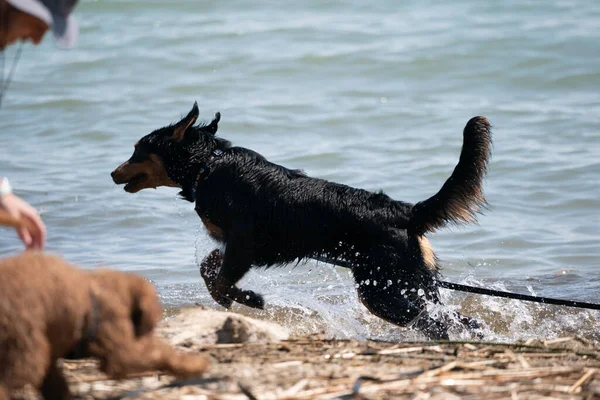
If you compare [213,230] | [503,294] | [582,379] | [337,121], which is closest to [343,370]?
[582,379]

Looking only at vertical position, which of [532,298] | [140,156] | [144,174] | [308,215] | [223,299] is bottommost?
[223,299]

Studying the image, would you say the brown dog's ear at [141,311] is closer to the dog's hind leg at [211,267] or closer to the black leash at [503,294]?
the black leash at [503,294]

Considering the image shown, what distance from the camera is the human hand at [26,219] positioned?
3194 millimetres

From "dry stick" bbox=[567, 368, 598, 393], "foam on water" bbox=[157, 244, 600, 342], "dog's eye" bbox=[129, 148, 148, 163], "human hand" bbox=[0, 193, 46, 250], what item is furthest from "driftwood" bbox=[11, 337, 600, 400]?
"dog's eye" bbox=[129, 148, 148, 163]

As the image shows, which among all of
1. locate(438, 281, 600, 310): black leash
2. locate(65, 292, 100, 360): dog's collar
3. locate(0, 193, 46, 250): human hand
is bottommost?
locate(438, 281, 600, 310): black leash

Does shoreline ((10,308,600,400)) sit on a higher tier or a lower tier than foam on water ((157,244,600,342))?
higher

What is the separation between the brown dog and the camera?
275 centimetres

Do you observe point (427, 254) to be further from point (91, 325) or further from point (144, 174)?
point (91, 325)

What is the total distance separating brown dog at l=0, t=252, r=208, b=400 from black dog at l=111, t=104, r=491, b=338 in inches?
113

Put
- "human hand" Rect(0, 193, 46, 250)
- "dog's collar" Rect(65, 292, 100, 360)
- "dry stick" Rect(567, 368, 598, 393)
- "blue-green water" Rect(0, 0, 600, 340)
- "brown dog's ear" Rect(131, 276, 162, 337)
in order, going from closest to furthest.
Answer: "dog's collar" Rect(65, 292, 100, 360) → "brown dog's ear" Rect(131, 276, 162, 337) → "human hand" Rect(0, 193, 46, 250) → "dry stick" Rect(567, 368, 598, 393) → "blue-green water" Rect(0, 0, 600, 340)

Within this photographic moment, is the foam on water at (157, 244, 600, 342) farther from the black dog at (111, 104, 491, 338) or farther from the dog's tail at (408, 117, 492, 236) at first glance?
the dog's tail at (408, 117, 492, 236)

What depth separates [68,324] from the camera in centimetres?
287

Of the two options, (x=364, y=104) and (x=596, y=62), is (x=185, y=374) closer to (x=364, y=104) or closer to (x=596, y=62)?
(x=364, y=104)

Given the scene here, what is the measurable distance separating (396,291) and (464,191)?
0.84 metres
